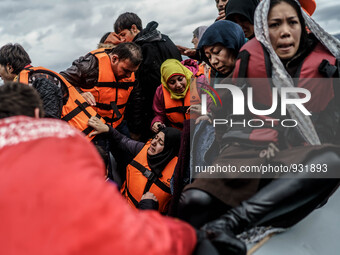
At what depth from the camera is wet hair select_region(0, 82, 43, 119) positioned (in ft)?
3.89

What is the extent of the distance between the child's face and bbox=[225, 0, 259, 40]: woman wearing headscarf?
2.32 feet

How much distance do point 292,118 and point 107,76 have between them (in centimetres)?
202

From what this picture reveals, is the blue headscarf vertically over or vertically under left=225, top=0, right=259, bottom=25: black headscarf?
under

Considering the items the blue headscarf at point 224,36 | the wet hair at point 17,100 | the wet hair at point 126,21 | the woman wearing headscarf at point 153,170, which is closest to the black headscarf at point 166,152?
the woman wearing headscarf at point 153,170

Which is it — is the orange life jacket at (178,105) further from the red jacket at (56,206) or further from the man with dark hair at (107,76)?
the red jacket at (56,206)

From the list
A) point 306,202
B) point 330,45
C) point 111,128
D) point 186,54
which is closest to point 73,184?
point 306,202

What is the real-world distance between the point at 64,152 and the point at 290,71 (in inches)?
51.5

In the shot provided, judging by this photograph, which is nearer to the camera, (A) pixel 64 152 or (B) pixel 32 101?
(A) pixel 64 152

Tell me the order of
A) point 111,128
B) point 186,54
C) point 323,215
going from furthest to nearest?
1. point 186,54
2. point 111,128
3. point 323,215

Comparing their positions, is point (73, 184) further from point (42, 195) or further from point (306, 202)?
point (306, 202)

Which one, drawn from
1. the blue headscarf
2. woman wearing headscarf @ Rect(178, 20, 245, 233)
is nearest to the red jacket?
woman wearing headscarf @ Rect(178, 20, 245, 233)

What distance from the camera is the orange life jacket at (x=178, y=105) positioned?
3184 millimetres

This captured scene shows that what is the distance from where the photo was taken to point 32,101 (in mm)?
1236

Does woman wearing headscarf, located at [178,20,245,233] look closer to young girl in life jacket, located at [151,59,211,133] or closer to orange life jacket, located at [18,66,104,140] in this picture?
young girl in life jacket, located at [151,59,211,133]
